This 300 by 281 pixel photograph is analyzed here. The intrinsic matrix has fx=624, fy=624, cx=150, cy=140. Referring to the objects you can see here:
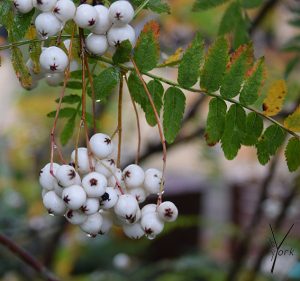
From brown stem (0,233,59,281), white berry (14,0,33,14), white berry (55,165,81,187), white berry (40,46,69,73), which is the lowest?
brown stem (0,233,59,281)

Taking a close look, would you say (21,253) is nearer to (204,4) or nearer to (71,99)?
(71,99)

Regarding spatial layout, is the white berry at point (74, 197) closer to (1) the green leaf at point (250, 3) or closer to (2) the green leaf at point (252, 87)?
(2) the green leaf at point (252, 87)

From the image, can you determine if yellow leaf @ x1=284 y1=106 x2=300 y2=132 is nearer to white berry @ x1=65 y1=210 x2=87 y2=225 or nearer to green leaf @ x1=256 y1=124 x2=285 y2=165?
green leaf @ x1=256 y1=124 x2=285 y2=165

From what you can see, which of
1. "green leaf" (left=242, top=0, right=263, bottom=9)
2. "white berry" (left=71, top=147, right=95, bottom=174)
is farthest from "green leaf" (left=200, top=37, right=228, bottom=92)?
"green leaf" (left=242, top=0, right=263, bottom=9)

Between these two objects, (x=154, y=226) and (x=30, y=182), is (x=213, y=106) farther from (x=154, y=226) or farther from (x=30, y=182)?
(x=30, y=182)

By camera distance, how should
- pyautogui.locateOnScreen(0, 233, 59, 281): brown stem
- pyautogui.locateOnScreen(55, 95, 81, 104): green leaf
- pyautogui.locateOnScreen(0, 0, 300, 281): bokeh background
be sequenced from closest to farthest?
pyautogui.locateOnScreen(55, 95, 81, 104): green leaf, pyautogui.locateOnScreen(0, 233, 59, 281): brown stem, pyautogui.locateOnScreen(0, 0, 300, 281): bokeh background

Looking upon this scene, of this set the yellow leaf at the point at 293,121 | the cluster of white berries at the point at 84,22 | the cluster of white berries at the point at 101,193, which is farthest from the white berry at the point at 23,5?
the yellow leaf at the point at 293,121

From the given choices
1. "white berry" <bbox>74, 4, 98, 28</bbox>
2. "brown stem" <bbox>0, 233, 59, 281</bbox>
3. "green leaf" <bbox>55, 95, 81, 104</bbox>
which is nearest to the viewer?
"white berry" <bbox>74, 4, 98, 28</bbox>
